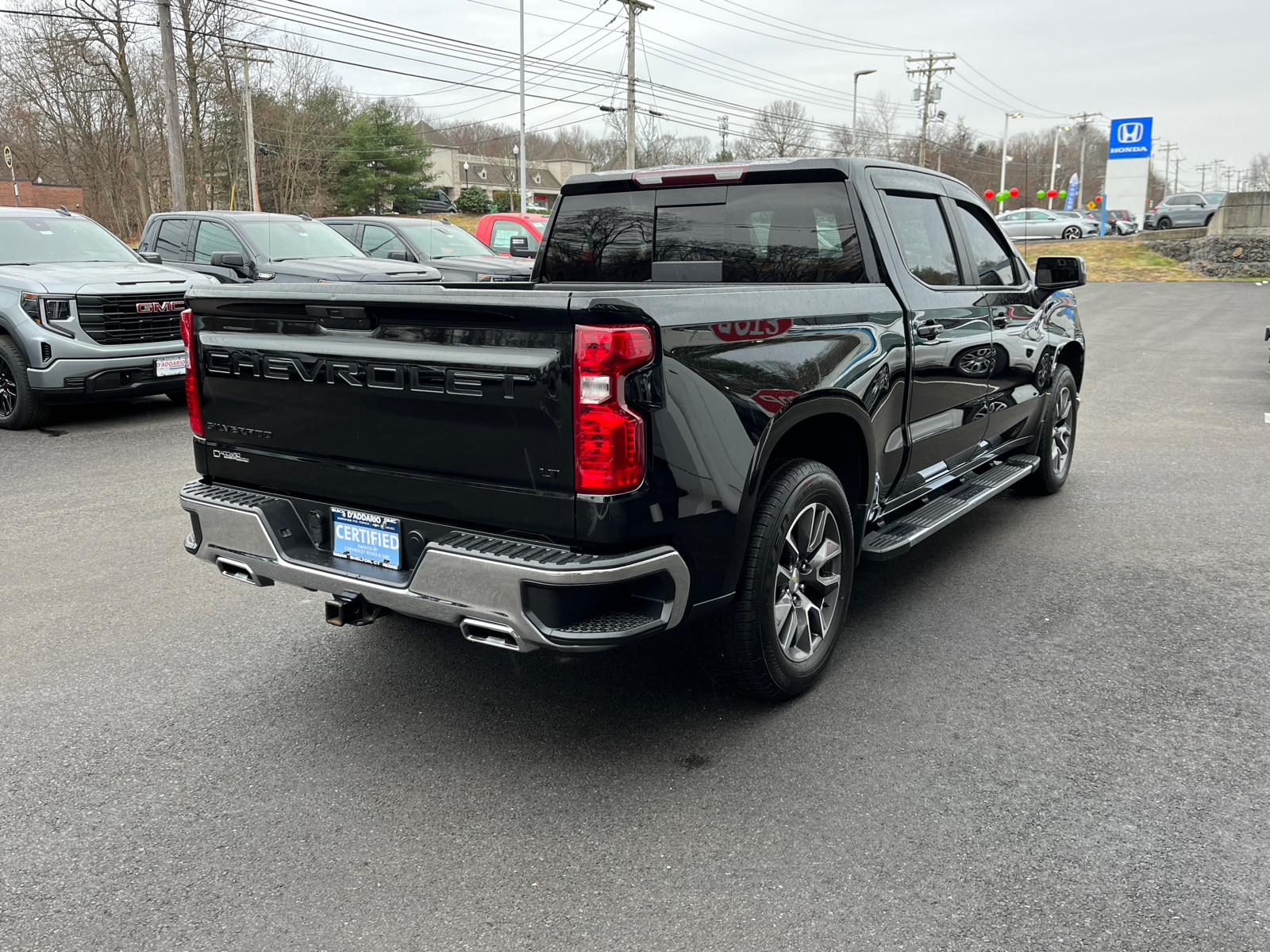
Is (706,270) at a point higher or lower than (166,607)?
higher

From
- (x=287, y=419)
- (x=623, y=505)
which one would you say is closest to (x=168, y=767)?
(x=287, y=419)

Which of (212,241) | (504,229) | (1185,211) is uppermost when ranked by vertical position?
(1185,211)

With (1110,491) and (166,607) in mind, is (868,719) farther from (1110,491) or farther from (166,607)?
(1110,491)

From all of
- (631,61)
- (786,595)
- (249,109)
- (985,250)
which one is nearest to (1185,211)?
(631,61)

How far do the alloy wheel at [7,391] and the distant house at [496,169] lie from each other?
86083 millimetres

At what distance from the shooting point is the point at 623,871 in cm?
267

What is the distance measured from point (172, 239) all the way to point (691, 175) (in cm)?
968

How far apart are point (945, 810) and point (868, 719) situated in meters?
0.61

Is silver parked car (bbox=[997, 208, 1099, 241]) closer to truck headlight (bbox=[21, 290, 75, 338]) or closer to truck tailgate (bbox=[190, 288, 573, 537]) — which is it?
truck headlight (bbox=[21, 290, 75, 338])

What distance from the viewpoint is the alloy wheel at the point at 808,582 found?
3.52 metres

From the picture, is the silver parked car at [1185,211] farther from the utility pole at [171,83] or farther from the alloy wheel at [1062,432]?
the alloy wheel at [1062,432]

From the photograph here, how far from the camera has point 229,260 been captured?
33.9 ft

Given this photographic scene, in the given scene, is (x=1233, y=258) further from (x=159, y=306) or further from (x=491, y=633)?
(x=491, y=633)

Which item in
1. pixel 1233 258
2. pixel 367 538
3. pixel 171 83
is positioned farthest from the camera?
pixel 1233 258
